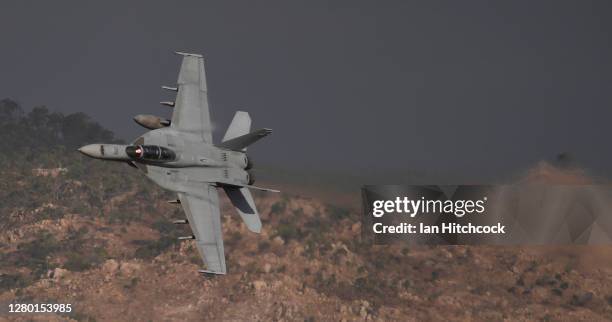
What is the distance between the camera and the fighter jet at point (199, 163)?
60.4 m

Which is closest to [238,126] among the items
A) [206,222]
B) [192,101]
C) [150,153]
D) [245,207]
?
[192,101]

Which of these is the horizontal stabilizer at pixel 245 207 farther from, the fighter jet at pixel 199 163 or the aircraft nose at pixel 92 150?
the aircraft nose at pixel 92 150

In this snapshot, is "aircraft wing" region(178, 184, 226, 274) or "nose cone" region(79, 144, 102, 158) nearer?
"nose cone" region(79, 144, 102, 158)

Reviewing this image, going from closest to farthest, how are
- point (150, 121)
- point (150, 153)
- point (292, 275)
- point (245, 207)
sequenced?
1. point (150, 153)
2. point (150, 121)
3. point (245, 207)
4. point (292, 275)

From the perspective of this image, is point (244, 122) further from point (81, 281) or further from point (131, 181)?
point (131, 181)

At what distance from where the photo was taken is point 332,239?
3524 inches

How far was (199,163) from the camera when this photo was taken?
2451 inches

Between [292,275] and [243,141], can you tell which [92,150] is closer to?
[243,141]

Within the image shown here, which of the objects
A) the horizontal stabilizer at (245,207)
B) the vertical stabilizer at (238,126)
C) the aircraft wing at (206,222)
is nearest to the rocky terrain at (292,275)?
the horizontal stabilizer at (245,207)

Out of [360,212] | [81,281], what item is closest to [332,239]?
[360,212]

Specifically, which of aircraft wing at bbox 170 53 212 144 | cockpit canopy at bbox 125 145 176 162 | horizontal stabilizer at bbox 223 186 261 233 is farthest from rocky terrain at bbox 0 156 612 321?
cockpit canopy at bbox 125 145 176 162

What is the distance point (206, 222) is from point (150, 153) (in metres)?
6.11

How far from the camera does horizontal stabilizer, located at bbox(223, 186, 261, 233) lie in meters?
62.9

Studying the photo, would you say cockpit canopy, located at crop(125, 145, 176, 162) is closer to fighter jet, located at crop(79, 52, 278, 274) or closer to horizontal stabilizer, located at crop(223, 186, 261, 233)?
fighter jet, located at crop(79, 52, 278, 274)
